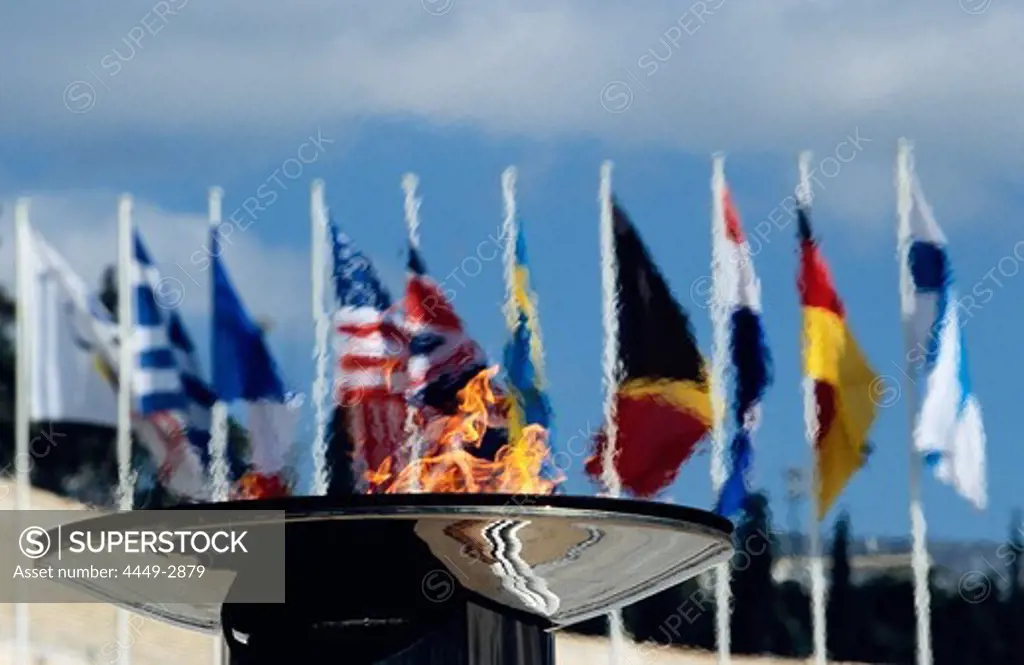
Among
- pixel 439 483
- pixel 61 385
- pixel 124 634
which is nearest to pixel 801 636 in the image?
pixel 124 634

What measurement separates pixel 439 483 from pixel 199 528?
56.9 inches

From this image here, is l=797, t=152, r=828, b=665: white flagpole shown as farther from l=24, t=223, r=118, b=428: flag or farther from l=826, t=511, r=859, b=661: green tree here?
l=826, t=511, r=859, b=661: green tree

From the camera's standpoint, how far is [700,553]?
938cm

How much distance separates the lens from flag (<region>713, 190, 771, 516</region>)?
1622 centimetres

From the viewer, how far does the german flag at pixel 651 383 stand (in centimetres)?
1580

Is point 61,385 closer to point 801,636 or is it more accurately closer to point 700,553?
point 700,553

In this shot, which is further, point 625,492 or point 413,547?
point 625,492

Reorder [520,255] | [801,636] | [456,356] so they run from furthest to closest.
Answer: [801,636], [520,255], [456,356]

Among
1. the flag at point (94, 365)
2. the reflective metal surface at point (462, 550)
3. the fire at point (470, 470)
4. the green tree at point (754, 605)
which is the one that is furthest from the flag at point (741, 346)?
the green tree at point (754, 605)

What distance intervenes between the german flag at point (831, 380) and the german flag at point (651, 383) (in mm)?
1130

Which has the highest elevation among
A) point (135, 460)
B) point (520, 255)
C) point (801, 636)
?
point (520, 255)

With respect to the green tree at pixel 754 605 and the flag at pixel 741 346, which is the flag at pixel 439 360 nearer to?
the flag at pixel 741 346

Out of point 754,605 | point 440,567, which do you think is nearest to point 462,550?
point 440,567

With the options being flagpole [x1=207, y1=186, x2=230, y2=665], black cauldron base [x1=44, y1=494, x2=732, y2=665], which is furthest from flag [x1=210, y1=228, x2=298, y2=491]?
black cauldron base [x1=44, y1=494, x2=732, y2=665]
